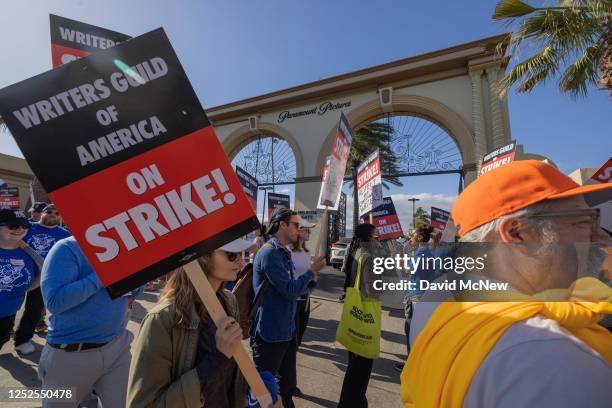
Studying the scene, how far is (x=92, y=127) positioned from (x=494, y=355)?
4.66ft

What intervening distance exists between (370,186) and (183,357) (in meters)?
4.18

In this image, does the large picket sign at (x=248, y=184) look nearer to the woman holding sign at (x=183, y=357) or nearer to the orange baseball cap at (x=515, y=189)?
the woman holding sign at (x=183, y=357)

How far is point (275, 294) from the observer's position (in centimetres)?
253

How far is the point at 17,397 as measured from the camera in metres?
2.83

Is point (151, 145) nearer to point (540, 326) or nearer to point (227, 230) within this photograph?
point (227, 230)

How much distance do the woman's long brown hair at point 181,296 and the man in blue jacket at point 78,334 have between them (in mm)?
658

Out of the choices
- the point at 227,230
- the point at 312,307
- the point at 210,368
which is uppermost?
the point at 227,230

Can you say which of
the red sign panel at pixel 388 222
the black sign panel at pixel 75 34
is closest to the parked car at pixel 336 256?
the red sign panel at pixel 388 222

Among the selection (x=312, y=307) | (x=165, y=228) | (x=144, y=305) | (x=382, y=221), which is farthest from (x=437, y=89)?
(x=165, y=228)

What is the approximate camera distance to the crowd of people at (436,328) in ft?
2.01

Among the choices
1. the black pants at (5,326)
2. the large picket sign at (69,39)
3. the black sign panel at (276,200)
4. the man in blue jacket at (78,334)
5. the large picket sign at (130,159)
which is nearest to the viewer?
the large picket sign at (130,159)

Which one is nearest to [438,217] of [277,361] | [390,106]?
[390,106]

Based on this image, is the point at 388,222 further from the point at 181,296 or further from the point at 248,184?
the point at 181,296

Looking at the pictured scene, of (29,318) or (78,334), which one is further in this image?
(29,318)
